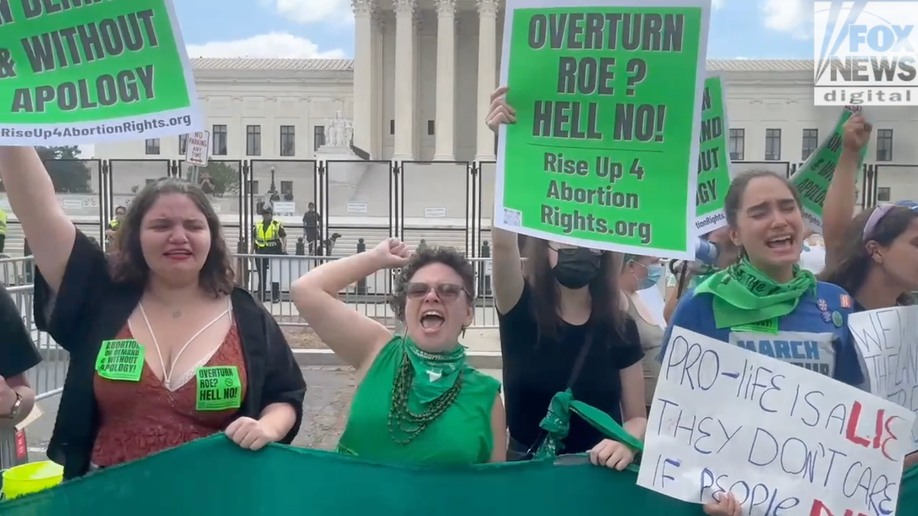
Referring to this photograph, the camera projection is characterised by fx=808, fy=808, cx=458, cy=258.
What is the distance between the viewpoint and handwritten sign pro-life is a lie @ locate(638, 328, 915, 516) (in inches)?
81.6

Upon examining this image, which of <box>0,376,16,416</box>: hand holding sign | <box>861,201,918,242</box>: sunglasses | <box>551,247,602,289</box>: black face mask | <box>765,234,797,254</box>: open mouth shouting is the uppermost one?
<box>861,201,918,242</box>: sunglasses

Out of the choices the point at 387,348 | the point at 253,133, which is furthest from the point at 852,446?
the point at 253,133

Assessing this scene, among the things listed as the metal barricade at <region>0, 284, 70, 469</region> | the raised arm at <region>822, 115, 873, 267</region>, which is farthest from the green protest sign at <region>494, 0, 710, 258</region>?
the metal barricade at <region>0, 284, 70, 469</region>

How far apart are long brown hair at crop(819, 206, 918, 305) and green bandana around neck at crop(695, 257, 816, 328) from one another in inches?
20.1

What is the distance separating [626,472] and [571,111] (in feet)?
3.58

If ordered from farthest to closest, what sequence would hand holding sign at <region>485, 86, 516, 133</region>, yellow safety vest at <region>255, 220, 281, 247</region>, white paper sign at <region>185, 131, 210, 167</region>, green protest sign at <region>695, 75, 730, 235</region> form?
yellow safety vest at <region>255, 220, 281, 247</region> < white paper sign at <region>185, 131, 210, 167</region> < green protest sign at <region>695, 75, 730, 235</region> < hand holding sign at <region>485, 86, 516, 133</region>

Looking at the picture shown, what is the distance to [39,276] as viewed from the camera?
2393 millimetres

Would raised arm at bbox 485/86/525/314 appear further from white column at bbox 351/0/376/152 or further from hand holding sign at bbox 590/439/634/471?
white column at bbox 351/0/376/152

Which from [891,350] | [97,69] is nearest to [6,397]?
[97,69]

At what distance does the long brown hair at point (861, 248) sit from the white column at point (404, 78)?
4604 cm

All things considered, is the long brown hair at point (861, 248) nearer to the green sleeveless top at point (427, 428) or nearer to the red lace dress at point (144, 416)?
the green sleeveless top at point (427, 428)

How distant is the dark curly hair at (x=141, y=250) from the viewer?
2.41 metres

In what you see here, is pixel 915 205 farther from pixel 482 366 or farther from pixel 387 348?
pixel 482 366

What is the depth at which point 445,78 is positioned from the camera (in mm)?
48812
